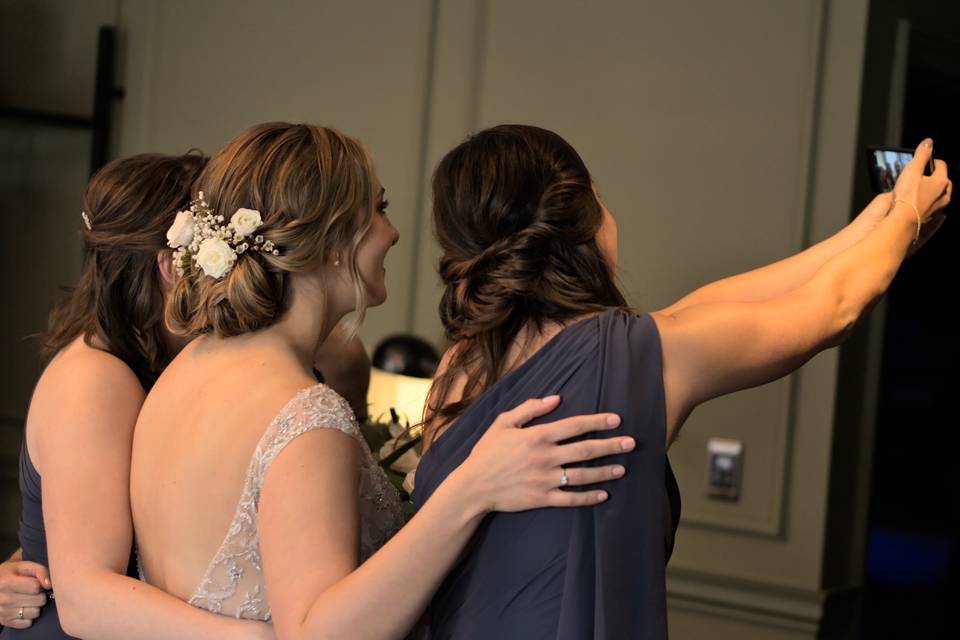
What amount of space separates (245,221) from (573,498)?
2.03ft

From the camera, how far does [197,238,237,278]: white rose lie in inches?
65.2

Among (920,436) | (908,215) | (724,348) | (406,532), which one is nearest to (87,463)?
(406,532)

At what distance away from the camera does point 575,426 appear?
4.88 ft

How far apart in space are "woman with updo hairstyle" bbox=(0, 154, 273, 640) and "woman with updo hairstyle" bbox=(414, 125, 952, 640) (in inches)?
15.1

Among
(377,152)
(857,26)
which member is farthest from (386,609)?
(377,152)

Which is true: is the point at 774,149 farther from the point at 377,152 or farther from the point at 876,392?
the point at 377,152

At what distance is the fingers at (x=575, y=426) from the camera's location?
1.48 metres

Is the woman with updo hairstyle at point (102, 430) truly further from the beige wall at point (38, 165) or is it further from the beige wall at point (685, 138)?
the beige wall at point (38, 165)

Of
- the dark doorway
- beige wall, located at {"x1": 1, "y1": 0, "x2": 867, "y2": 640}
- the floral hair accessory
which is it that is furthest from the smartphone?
the dark doorway

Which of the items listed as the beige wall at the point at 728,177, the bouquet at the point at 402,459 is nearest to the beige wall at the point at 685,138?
the beige wall at the point at 728,177

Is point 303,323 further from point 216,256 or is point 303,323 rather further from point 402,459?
point 402,459

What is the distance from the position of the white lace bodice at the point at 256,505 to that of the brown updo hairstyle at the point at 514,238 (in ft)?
0.64

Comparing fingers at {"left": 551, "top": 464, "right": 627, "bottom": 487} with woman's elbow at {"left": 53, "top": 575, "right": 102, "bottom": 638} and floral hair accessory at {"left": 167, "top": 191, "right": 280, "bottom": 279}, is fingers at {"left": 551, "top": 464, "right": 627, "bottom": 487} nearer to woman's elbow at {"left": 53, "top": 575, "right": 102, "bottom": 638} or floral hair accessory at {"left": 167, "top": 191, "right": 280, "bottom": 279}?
floral hair accessory at {"left": 167, "top": 191, "right": 280, "bottom": 279}

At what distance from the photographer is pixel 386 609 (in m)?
1.48
